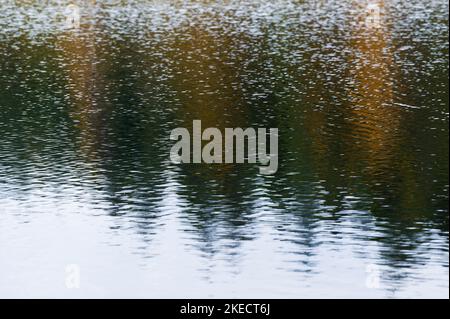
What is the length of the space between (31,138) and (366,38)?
41.7 meters

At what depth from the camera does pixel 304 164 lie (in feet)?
169

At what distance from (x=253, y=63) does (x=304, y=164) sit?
2933 centimetres

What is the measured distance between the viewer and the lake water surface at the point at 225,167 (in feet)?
126

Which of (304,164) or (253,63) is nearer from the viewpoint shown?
(304,164)

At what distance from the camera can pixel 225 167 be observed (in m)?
51.6

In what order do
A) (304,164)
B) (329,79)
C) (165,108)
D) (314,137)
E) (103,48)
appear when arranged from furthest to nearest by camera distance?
(103,48) → (329,79) → (165,108) → (314,137) → (304,164)

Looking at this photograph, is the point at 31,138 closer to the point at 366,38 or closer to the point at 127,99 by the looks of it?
the point at 127,99

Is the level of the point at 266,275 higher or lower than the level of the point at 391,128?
lower

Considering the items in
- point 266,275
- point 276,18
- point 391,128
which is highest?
point 276,18

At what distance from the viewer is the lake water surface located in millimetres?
38500

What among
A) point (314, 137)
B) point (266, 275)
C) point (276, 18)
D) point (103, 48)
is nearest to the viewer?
point (266, 275)

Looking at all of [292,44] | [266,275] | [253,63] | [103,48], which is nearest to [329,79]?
[253,63]

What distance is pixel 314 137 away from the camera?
56969 mm

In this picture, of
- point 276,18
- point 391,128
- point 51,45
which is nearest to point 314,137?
point 391,128
